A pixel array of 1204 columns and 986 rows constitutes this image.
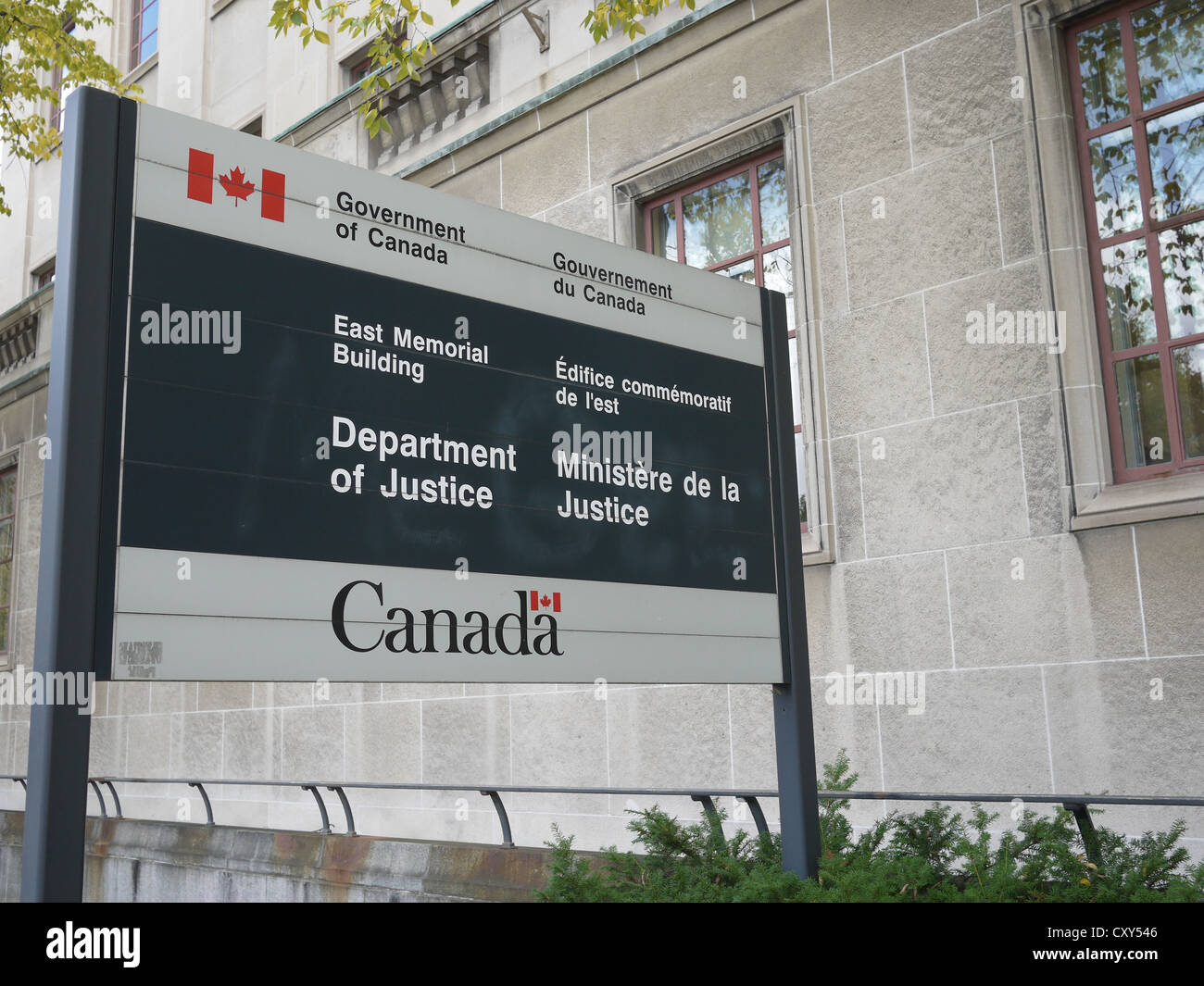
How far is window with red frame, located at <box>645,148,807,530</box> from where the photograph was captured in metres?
9.30

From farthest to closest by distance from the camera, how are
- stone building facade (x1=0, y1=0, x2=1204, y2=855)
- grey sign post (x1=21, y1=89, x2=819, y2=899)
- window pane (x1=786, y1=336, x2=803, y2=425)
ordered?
window pane (x1=786, y1=336, x2=803, y2=425) → stone building facade (x1=0, y1=0, x2=1204, y2=855) → grey sign post (x1=21, y1=89, x2=819, y2=899)

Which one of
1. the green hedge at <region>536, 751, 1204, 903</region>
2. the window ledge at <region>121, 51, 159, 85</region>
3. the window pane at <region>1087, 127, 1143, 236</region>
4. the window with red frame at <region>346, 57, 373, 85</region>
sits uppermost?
the window ledge at <region>121, 51, 159, 85</region>

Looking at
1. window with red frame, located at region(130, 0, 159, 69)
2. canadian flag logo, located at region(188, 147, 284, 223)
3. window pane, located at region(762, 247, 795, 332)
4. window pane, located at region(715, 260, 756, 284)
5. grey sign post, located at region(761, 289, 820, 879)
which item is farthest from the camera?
window with red frame, located at region(130, 0, 159, 69)

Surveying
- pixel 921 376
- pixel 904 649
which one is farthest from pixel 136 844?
pixel 921 376

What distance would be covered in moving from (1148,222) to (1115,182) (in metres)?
0.35

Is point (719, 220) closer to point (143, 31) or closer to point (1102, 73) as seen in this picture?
point (1102, 73)

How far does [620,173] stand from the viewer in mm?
10156

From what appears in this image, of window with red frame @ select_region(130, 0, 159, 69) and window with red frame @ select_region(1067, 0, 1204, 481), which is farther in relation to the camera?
window with red frame @ select_region(130, 0, 159, 69)

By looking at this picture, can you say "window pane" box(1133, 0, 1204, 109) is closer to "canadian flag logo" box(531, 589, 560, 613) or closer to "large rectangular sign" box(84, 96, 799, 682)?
"large rectangular sign" box(84, 96, 799, 682)

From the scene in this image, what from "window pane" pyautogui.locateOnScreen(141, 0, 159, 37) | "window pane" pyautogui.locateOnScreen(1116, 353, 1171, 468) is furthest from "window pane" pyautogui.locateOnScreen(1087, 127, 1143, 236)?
"window pane" pyautogui.locateOnScreen(141, 0, 159, 37)

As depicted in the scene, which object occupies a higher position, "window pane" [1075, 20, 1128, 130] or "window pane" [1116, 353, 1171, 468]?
"window pane" [1075, 20, 1128, 130]

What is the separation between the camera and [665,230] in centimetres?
1016
